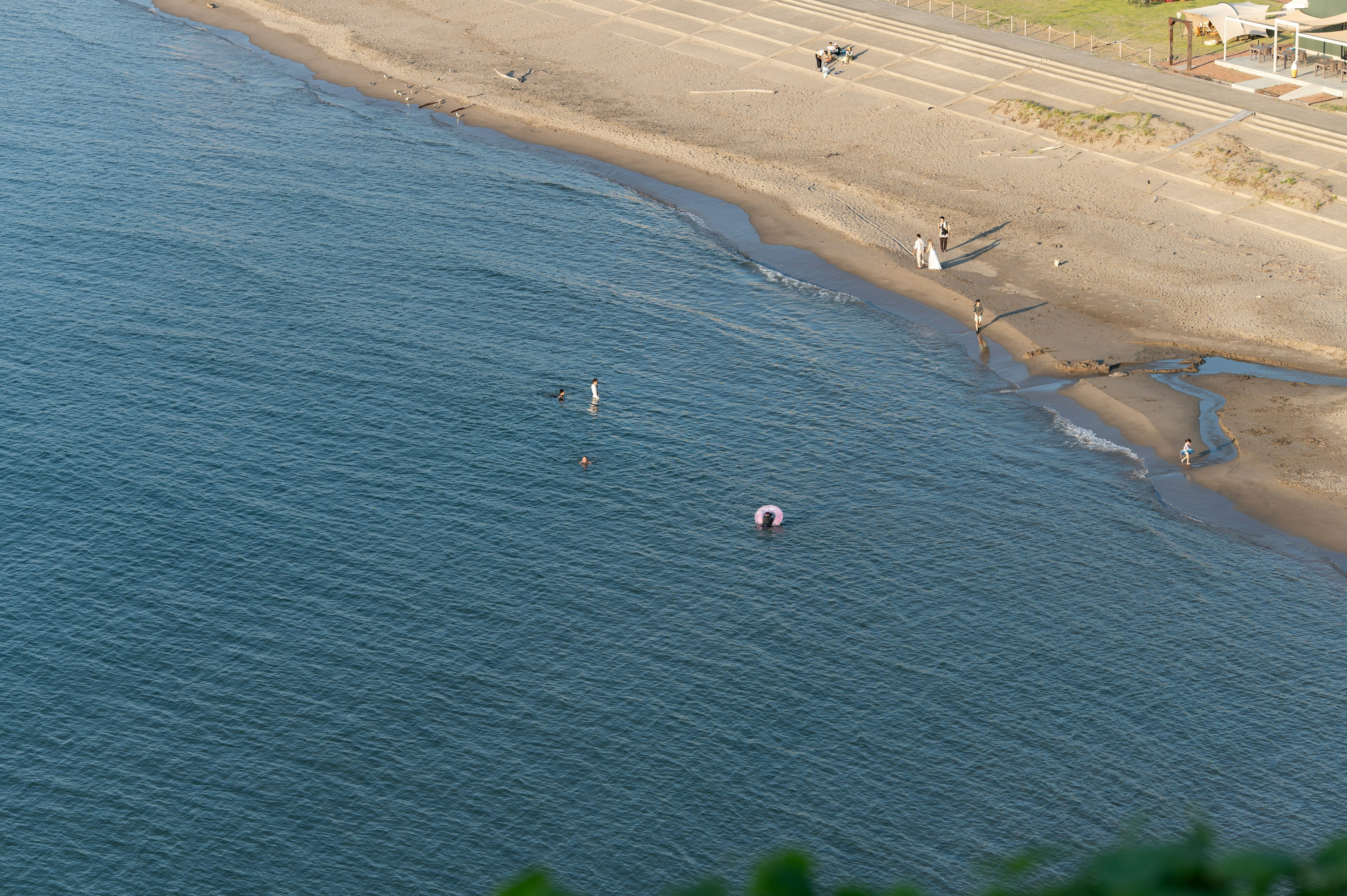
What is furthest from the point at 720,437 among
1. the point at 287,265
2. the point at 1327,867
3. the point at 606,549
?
the point at 1327,867

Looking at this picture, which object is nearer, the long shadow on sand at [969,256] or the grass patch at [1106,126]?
the long shadow on sand at [969,256]

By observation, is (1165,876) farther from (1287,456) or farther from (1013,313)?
(1013,313)

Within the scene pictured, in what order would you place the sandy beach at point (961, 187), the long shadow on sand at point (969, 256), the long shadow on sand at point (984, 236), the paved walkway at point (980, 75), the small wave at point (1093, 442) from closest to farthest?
the small wave at point (1093, 442), the sandy beach at point (961, 187), the long shadow on sand at point (969, 256), the long shadow on sand at point (984, 236), the paved walkway at point (980, 75)

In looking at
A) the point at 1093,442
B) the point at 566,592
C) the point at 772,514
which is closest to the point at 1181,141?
the point at 1093,442

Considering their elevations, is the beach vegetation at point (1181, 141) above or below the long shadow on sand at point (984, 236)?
above

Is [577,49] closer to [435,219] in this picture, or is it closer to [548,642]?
[435,219]

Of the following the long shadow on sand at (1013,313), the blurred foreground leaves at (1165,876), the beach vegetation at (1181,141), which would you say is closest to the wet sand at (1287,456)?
the long shadow on sand at (1013,313)

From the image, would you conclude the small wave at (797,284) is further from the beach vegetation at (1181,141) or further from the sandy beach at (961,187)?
the beach vegetation at (1181,141)
